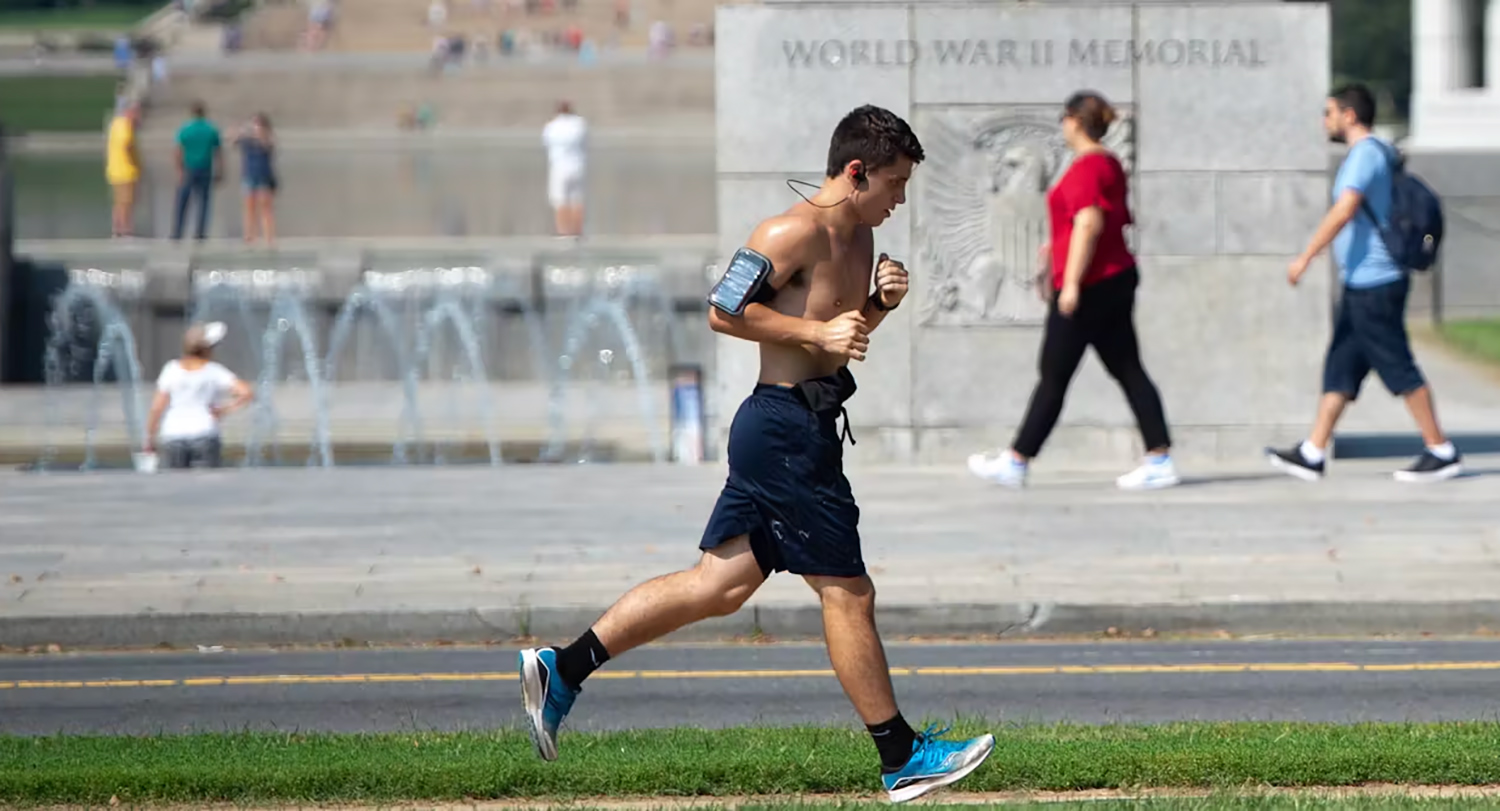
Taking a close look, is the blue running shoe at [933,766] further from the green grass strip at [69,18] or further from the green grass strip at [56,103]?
the green grass strip at [69,18]

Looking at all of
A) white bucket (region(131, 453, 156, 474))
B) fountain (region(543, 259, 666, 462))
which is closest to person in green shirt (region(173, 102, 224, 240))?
fountain (region(543, 259, 666, 462))

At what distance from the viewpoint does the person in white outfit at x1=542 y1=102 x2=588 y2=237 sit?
85.1 ft

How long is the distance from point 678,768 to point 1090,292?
604 cm

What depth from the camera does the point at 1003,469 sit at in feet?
41.5

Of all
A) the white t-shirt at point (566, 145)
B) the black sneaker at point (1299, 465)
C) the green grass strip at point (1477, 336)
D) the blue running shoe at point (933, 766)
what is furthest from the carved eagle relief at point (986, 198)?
the white t-shirt at point (566, 145)

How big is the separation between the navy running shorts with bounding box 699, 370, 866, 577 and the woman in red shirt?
5.46 meters

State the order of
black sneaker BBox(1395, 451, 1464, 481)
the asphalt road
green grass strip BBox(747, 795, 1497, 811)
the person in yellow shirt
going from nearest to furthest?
green grass strip BBox(747, 795, 1497, 811) < the asphalt road < black sneaker BBox(1395, 451, 1464, 481) < the person in yellow shirt

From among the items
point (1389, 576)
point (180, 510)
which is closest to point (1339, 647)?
point (1389, 576)

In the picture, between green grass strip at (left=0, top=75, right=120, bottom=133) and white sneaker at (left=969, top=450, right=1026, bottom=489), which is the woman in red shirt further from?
green grass strip at (left=0, top=75, right=120, bottom=133)

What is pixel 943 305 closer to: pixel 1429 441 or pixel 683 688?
pixel 1429 441

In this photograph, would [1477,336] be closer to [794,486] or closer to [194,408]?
[194,408]

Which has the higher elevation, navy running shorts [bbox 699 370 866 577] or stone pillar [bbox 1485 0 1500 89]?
stone pillar [bbox 1485 0 1500 89]

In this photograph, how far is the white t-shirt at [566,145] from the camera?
25.9 meters

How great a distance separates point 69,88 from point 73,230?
46253 mm
